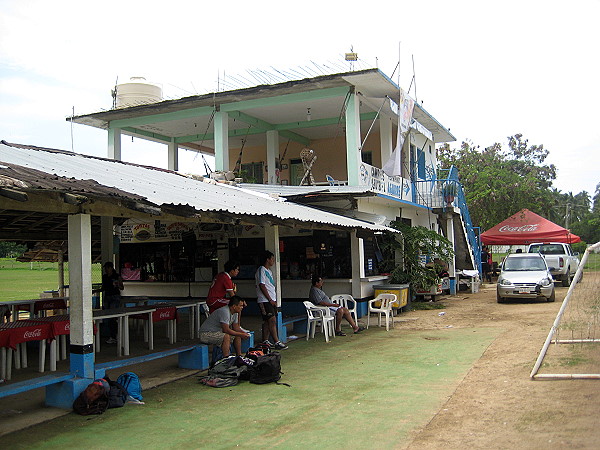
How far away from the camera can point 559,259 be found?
22.5 m

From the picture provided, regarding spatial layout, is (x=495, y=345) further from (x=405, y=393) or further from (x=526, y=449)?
(x=526, y=449)

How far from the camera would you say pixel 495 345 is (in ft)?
32.4

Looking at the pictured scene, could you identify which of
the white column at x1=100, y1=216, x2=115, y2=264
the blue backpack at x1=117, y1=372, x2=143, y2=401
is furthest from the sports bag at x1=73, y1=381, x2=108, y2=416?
the white column at x1=100, y1=216, x2=115, y2=264

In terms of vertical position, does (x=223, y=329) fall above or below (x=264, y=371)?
above

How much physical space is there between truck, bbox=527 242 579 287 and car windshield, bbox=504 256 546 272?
16.9ft

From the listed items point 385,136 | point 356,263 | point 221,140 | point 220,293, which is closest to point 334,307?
point 356,263

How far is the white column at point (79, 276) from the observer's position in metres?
6.42

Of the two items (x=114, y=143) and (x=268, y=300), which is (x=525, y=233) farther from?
(x=268, y=300)

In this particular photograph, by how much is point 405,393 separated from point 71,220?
4383 millimetres

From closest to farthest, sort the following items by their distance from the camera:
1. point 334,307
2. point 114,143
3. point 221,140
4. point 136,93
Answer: point 334,307, point 221,140, point 136,93, point 114,143

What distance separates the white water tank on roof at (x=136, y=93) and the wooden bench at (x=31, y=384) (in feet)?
43.7

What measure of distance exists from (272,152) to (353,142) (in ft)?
13.4

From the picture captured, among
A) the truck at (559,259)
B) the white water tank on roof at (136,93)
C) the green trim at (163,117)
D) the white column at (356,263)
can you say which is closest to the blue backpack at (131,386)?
the white column at (356,263)

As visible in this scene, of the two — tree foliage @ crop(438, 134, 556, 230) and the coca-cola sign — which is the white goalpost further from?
tree foliage @ crop(438, 134, 556, 230)
